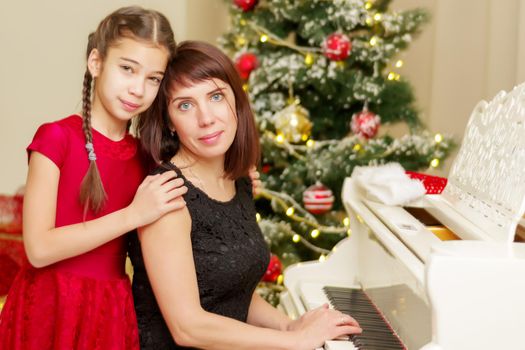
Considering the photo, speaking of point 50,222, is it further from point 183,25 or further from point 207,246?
point 183,25

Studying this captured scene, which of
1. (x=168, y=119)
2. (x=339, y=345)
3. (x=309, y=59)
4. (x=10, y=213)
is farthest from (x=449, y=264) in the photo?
(x=309, y=59)

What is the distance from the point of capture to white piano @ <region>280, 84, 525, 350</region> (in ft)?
4.40

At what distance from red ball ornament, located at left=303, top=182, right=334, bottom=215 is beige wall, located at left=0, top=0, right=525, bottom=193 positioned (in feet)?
4.08

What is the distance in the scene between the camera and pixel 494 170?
1.72m

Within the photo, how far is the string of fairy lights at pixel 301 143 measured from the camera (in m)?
3.34

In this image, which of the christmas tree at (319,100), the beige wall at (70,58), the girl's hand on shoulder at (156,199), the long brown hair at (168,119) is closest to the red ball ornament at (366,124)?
the christmas tree at (319,100)

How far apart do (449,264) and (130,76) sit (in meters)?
0.88

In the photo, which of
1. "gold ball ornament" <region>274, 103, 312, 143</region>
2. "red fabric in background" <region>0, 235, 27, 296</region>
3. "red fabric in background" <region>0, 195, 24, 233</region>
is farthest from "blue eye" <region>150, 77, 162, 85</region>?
"gold ball ornament" <region>274, 103, 312, 143</region>

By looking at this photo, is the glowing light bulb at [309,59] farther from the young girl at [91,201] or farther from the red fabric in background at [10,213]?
the young girl at [91,201]

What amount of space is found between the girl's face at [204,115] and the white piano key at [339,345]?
0.53 m

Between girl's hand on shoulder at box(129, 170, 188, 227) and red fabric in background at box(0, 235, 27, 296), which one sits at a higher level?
girl's hand on shoulder at box(129, 170, 188, 227)

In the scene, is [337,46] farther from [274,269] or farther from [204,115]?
[204,115]

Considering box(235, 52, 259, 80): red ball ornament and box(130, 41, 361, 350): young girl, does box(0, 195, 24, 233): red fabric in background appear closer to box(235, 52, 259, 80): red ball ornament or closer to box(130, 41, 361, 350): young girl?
box(130, 41, 361, 350): young girl

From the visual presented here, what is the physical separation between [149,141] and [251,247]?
37 centimetres
